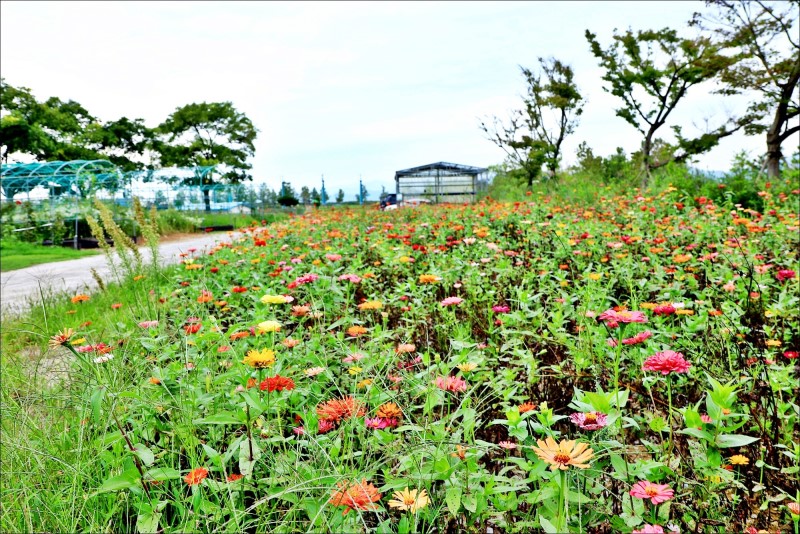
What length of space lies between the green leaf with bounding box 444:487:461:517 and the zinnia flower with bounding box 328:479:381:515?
0.15 metres

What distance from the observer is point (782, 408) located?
5.07 ft

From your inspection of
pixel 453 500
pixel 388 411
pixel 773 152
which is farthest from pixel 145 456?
pixel 773 152

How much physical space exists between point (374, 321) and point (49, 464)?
1584 mm

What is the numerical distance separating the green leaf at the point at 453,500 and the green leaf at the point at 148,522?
607 millimetres

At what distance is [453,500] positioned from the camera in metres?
1.04

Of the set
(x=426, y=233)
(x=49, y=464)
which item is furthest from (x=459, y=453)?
(x=426, y=233)

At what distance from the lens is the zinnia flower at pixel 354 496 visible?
92cm

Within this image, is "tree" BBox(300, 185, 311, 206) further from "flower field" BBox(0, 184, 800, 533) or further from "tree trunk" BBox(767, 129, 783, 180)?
"flower field" BBox(0, 184, 800, 533)

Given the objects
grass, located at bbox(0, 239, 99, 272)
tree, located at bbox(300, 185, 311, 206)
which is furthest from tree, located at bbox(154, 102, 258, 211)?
grass, located at bbox(0, 239, 99, 272)

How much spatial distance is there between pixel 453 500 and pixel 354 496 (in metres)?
0.21

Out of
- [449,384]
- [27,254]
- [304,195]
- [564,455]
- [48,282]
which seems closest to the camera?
[564,455]

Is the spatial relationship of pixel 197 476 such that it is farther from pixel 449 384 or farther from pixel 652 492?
pixel 652 492

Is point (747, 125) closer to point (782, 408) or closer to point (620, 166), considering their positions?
point (620, 166)

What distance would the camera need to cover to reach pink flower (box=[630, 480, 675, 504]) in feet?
3.09
